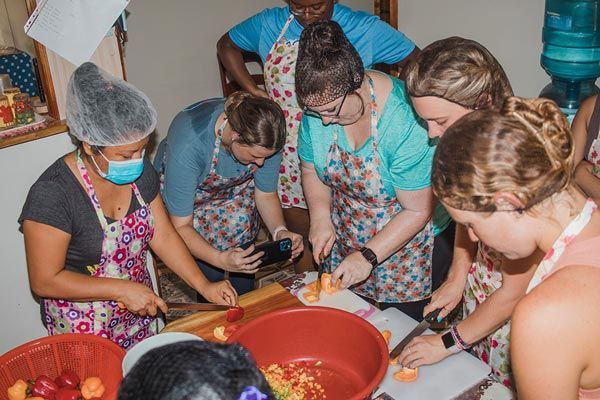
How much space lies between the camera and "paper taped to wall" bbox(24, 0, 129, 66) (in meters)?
2.07

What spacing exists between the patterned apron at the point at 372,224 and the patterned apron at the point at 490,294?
1.07 feet

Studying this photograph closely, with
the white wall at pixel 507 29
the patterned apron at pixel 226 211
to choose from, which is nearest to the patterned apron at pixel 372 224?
the patterned apron at pixel 226 211

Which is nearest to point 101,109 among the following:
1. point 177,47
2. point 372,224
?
point 372,224

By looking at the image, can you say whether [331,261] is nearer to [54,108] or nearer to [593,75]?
[54,108]

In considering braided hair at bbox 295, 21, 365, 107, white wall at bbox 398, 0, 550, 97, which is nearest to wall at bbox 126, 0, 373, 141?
white wall at bbox 398, 0, 550, 97

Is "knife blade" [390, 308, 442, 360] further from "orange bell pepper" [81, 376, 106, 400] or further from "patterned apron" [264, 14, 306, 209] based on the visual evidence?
"patterned apron" [264, 14, 306, 209]

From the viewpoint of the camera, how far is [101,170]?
184cm

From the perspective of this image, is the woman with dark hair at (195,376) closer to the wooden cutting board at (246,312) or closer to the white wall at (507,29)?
the wooden cutting board at (246,312)

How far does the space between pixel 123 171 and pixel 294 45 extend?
1130mm

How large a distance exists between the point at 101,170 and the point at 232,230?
787 millimetres

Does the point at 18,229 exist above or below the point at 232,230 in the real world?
above

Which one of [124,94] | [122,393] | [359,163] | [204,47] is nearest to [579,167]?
[359,163]

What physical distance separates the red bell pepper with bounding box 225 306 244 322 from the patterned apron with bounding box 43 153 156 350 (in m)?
0.39

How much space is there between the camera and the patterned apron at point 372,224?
2.04 meters
